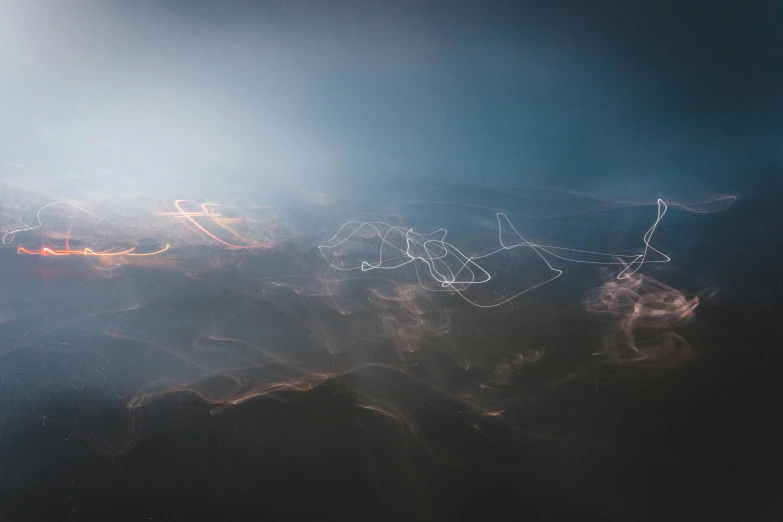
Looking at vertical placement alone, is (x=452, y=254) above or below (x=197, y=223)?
below

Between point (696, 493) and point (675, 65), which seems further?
point (696, 493)

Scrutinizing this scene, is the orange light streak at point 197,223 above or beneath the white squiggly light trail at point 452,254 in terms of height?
above

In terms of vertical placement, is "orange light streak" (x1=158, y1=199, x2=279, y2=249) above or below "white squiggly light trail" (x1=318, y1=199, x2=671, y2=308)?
above

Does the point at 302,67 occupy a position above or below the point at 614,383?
above

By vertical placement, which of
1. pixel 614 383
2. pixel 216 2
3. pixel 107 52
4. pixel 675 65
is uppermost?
pixel 216 2

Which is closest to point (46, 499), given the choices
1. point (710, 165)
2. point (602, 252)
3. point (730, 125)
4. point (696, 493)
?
point (602, 252)

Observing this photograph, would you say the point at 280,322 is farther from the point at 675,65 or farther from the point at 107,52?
the point at 675,65
